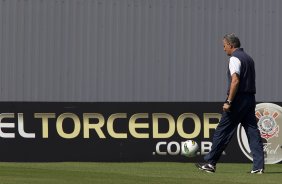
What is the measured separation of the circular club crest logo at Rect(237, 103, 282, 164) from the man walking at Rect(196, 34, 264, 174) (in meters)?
2.45

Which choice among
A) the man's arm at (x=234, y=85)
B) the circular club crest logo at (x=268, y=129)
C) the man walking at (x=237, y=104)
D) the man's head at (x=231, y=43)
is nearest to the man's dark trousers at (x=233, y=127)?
the man walking at (x=237, y=104)

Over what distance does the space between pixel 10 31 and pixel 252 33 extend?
4.88 m

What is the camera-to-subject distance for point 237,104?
11.6 meters

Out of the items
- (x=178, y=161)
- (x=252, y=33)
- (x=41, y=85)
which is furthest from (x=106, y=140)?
(x=252, y=33)

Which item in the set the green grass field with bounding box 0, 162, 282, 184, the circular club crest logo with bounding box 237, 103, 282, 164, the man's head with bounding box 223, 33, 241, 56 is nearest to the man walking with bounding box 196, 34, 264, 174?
the man's head with bounding box 223, 33, 241, 56

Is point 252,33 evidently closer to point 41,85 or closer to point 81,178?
point 41,85

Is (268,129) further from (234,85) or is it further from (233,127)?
(234,85)

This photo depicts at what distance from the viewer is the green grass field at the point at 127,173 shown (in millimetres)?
10297

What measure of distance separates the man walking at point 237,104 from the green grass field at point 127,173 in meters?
0.25

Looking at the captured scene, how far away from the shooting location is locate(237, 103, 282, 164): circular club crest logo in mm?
14234

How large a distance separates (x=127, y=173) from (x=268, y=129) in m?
3.30

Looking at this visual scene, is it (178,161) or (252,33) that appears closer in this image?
(178,161)

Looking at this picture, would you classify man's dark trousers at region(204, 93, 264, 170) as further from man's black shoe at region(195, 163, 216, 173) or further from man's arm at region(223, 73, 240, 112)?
man's arm at region(223, 73, 240, 112)

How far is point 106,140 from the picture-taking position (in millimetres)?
14195
